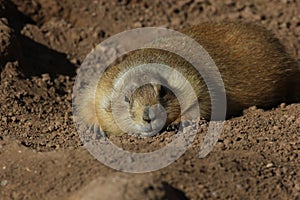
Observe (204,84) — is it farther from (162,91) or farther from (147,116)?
(147,116)

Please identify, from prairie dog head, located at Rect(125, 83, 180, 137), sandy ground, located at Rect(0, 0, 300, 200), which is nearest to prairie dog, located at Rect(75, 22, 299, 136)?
prairie dog head, located at Rect(125, 83, 180, 137)

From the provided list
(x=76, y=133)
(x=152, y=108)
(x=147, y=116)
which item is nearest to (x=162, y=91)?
(x=152, y=108)

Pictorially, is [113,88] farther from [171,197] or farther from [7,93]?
[171,197]

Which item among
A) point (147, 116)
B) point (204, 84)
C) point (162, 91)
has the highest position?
point (204, 84)

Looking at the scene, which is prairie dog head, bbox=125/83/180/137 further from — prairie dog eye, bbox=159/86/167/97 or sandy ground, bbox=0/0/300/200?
sandy ground, bbox=0/0/300/200

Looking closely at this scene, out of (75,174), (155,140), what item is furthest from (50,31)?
(75,174)

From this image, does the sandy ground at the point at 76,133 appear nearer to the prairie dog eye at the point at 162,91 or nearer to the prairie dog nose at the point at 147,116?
the prairie dog nose at the point at 147,116

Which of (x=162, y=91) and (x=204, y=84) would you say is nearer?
(x=162, y=91)
